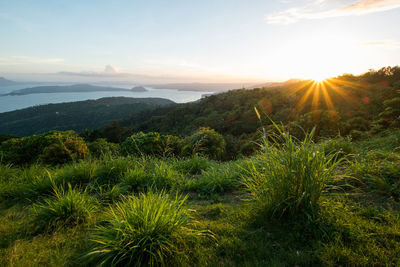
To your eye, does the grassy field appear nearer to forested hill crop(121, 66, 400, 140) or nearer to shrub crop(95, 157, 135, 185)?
shrub crop(95, 157, 135, 185)

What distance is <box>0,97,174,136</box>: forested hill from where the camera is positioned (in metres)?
88.1

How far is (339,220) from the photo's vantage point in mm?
2162

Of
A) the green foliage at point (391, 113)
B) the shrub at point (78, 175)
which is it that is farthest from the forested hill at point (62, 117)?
the shrub at point (78, 175)

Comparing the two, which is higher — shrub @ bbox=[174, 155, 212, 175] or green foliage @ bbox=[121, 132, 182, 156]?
shrub @ bbox=[174, 155, 212, 175]

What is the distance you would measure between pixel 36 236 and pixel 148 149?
6.02 m

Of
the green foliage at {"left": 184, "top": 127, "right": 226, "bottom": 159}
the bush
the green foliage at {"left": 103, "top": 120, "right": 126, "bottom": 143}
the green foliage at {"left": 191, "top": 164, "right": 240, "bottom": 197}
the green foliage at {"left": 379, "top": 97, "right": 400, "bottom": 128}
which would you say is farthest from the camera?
the green foliage at {"left": 103, "top": 120, "right": 126, "bottom": 143}

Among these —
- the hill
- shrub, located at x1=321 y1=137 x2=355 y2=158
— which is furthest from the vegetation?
the hill

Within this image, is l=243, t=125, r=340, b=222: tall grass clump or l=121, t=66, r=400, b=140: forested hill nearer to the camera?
l=243, t=125, r=340, b=222: tall grass clump

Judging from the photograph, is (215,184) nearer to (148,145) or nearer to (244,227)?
(244,227)

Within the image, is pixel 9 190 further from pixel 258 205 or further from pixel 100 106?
pixel 100 106

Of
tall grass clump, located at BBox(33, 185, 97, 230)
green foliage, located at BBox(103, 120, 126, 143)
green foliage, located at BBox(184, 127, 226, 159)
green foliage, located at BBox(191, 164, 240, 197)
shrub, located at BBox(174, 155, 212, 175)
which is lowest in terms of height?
green foliage, located at BBox(103, 120, 126, 143)

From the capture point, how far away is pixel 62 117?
327 feet

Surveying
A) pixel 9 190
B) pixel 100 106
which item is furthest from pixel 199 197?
pixel 100 106

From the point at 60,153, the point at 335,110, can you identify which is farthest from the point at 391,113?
the point at 60,153
